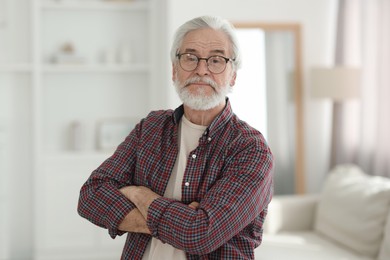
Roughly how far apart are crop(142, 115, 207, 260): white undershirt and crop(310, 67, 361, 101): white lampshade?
2617 mm

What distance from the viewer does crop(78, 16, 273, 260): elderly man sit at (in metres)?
1.81

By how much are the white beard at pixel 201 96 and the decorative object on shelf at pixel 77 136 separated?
309 centimetres

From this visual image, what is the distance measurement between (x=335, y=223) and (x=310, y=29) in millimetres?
1731

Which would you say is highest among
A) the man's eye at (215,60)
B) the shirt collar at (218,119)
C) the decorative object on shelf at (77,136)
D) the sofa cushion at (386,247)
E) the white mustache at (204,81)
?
the man's eye at (215,60)

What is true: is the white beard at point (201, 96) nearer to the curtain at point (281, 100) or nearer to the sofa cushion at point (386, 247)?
the sofa cushion at point (386, 247)

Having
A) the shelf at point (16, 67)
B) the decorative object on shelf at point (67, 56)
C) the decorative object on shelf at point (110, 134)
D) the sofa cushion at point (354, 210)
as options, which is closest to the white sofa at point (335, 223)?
the sofa cushion at point (354, 210)

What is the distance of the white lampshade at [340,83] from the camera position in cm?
446

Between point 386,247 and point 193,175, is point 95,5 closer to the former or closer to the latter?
point 386,247

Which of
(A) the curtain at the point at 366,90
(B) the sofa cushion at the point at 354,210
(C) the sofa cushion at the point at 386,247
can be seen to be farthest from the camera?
(A) the curtain at the point at 366,90

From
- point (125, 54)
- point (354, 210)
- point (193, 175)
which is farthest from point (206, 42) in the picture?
point (125, 54)

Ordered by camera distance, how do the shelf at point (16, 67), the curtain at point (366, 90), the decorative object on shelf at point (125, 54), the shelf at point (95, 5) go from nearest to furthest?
the curtain at point (366, 90) → the shelf at point (16, 67) → the shelf at point (95, 5) → the decorative object on shelf at point (125, 54)

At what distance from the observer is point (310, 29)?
192 inches

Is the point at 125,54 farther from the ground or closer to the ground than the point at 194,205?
farther from the ground

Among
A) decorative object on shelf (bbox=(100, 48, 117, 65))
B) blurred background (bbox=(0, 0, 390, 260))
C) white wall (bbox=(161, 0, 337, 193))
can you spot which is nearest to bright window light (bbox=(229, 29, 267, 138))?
blurred background (bbox=(0, 0, 390, 260))
